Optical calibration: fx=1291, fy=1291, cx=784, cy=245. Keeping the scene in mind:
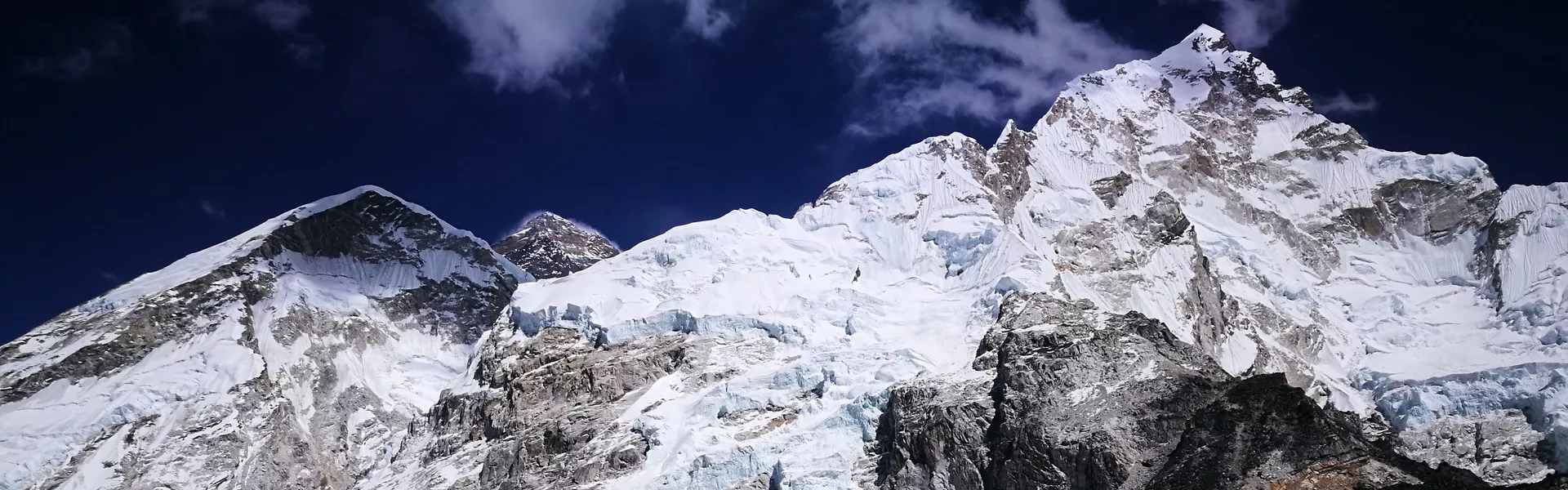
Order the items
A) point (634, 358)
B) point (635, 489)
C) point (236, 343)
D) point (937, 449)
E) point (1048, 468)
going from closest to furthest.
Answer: point (1048, 468) < point (937, 449) < point (635, 489) < point (634, 358) < point (236, 343)

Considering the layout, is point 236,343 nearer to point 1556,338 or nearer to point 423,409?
point 423,409

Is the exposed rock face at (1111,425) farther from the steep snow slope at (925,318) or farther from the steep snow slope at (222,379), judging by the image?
the steep snow slope at (222,379)

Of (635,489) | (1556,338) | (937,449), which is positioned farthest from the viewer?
(1556,338)

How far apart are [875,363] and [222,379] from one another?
8891cm

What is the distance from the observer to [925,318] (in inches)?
5945

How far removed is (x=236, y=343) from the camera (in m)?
174

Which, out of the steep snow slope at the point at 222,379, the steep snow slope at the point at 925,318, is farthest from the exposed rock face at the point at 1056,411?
the steep snow slope at the point at 222,379

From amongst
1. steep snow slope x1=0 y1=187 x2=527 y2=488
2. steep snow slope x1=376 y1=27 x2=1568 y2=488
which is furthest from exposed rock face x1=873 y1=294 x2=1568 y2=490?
steep snow slope x1=0 y1=187 x2=527 y2=488

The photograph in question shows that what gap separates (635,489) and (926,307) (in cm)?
4784

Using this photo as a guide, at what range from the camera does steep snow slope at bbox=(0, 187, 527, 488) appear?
511 ft

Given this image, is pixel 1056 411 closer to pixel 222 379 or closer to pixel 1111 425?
pixel 1111 425

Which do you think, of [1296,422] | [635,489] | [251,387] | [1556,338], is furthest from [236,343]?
[1556,338]

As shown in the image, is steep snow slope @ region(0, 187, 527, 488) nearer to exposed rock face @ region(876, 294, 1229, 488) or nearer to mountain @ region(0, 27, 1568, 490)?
mountain @ region(0, 27, 1568, 490)

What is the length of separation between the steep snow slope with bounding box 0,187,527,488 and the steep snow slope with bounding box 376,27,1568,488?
22933mm
